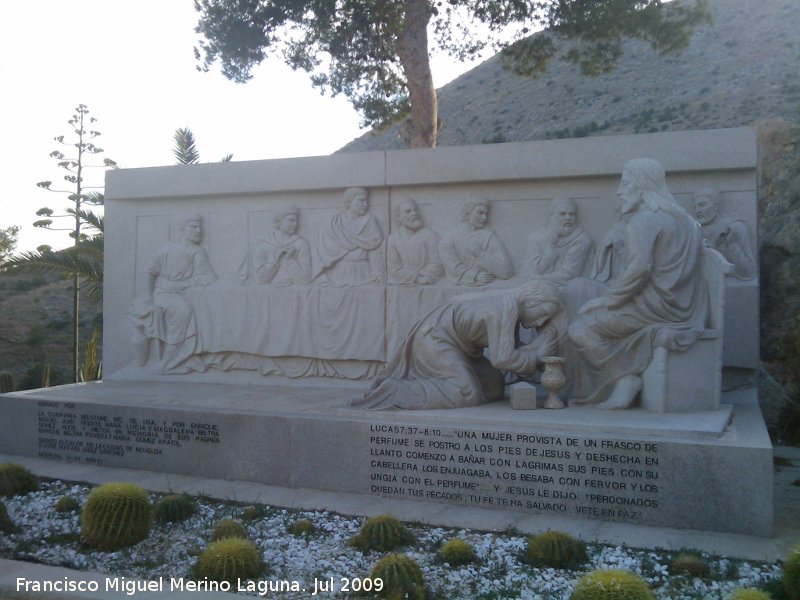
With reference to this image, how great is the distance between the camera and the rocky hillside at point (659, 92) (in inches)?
1460

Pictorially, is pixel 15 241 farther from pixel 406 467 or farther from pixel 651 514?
pixel 651 514

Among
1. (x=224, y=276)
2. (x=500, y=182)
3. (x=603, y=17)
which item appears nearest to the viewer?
(x=500, y=182)

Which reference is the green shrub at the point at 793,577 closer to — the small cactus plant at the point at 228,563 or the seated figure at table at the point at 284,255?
the small cactus plant at the point at 228,563

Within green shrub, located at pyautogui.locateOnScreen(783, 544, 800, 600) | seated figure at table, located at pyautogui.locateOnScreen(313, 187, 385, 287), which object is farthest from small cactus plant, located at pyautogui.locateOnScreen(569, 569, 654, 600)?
seated figure at table, located at pyautogui.locateOnScreen(313, 187, 385, 287)

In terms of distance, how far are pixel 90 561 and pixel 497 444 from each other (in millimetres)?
3169

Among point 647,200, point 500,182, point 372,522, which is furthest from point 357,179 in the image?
point 372,522

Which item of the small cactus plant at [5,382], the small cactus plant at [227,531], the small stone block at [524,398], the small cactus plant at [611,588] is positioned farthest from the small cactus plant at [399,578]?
the small cactus plant at [5,382]

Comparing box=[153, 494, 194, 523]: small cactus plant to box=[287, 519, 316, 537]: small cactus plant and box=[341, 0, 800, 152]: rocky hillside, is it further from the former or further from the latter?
box=[341, 0, 800, 152]: rocky hillside

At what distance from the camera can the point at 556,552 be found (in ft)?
16.8

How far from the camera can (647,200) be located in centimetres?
692

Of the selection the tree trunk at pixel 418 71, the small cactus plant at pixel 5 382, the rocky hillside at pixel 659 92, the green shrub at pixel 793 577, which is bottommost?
the green shrub at pixel 793 577

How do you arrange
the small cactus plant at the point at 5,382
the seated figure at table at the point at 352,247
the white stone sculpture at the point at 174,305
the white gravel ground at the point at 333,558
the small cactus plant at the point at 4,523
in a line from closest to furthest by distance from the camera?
the white gravel ground at the point at 333,558 → the small cactus plant at the point at 4,523 → the seated figure at table at the point at 352,247 → the white stone sculpture at the point at 174,305 → the small cactus plant at the point at 5,382

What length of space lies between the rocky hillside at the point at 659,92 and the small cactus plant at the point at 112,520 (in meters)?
31.6

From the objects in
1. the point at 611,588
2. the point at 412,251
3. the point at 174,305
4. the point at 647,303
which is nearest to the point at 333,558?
the point at 611,588
